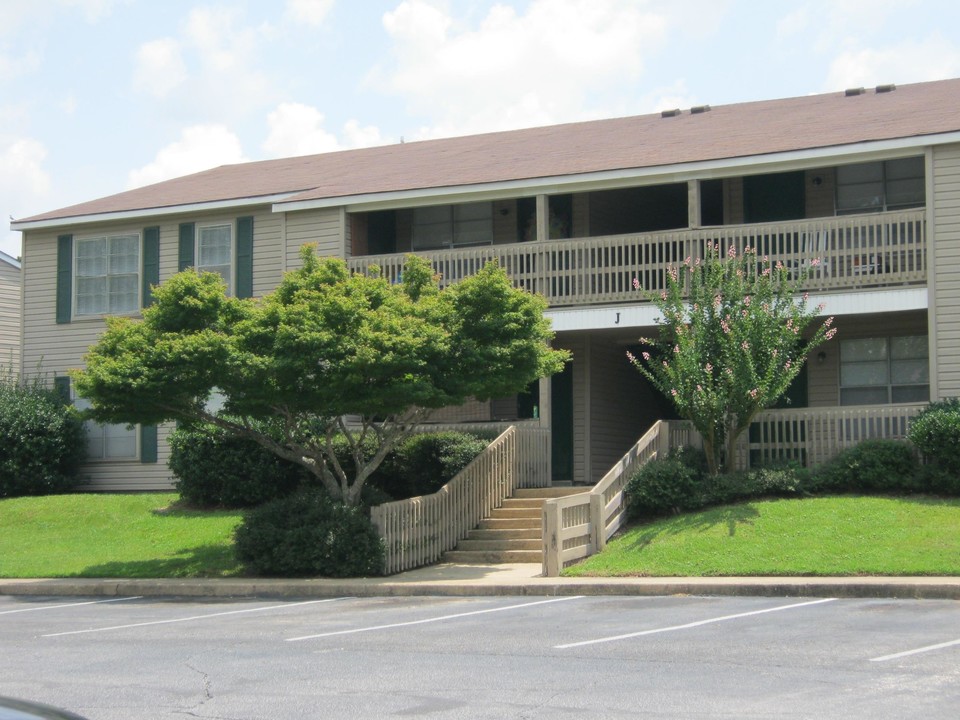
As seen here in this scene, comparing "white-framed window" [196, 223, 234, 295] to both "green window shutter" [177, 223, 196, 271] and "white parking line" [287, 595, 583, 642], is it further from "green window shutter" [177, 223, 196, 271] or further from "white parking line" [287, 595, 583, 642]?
"white parking line" [287, 595, 583, 642]

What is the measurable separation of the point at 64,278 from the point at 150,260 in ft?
6.81

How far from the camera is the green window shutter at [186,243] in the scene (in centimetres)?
2648

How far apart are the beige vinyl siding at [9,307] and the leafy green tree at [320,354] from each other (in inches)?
564

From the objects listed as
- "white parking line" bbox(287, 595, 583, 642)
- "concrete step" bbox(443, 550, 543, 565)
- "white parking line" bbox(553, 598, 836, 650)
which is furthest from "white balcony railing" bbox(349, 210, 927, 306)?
Answer: "white parking line" bbox(287, 595, 583, 642)

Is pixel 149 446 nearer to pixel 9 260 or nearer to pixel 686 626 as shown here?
pixel 9 260

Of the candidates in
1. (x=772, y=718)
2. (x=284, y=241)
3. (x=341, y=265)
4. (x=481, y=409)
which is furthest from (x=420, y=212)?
(x=772, y=718)

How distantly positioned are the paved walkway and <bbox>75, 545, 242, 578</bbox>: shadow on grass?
1.38 feet

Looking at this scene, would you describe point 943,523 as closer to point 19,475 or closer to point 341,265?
point 341,265

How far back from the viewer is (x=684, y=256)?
2248 cm

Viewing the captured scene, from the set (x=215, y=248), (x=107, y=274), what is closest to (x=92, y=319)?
(x=107, y=274)

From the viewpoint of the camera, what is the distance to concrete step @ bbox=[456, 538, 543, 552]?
64.1 ft

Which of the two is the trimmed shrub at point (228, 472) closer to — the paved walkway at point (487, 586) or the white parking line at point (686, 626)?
the paved walkway at point (487, 586)

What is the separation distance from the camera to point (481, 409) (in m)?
24.6

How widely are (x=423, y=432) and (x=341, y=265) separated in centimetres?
499
